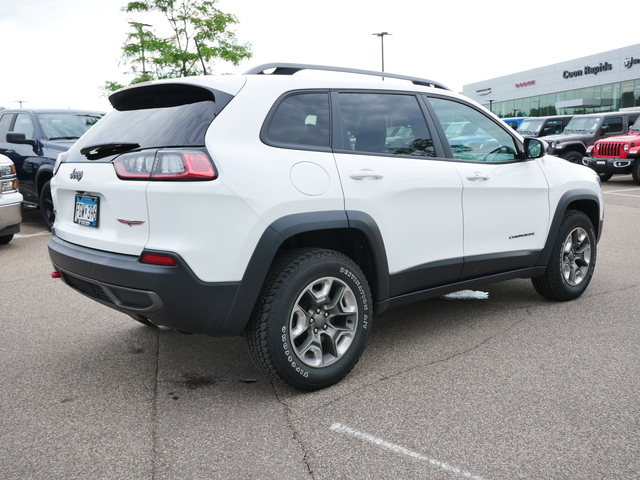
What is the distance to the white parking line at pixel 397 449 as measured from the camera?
261 centimetres

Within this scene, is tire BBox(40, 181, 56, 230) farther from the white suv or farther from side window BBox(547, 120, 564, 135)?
side window BBox(547, 120, 564, 135)

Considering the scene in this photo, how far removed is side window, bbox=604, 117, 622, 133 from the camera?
1917cm

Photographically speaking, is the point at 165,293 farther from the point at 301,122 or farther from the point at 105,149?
the point at 301,122

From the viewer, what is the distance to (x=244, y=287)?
3.12 m

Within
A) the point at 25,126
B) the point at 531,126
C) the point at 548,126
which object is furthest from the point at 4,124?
the point at 531,126

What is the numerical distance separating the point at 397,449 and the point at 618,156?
51.0 ft

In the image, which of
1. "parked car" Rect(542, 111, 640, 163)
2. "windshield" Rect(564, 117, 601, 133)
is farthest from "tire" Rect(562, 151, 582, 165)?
"windshield" Rect(564, 117, 601, 133)

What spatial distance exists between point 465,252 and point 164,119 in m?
2.18

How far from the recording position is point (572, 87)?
58531mm

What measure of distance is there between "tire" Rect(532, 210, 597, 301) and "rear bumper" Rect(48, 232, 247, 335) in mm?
2930

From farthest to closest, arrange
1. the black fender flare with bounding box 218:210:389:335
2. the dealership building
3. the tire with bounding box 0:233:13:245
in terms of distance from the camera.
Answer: the dealership building < the tire with bounding box 0:233:13:245 < the black fender flare with bounding box 218:210:389:335

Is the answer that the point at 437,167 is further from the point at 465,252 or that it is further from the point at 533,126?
the point at 533,126

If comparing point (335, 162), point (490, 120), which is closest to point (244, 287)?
point (335, 162)

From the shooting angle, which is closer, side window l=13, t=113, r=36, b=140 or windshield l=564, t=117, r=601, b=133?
side window l=13, t=113, r=36, b=140
